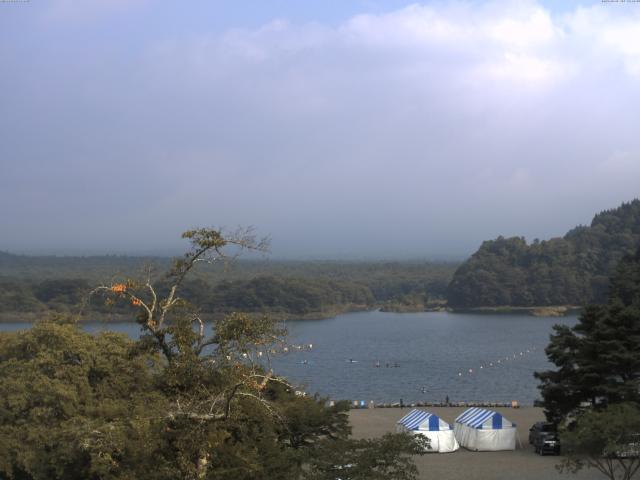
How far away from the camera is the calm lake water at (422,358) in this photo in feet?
130

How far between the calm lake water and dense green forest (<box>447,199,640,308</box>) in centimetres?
1020

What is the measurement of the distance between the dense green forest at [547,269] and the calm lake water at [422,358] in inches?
401

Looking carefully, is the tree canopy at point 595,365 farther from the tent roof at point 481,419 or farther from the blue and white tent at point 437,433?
the blue and white tent at point 437,433

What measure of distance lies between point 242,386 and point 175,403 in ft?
2.91

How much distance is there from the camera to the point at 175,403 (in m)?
9.56

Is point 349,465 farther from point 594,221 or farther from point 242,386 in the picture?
point 594,221

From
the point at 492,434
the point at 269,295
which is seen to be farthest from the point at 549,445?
the point at 269,295

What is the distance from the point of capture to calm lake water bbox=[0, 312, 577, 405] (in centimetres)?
3969

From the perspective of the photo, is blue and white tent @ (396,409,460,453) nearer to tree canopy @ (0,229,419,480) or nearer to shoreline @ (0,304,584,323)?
tree canopy @ (0,229,419,480)

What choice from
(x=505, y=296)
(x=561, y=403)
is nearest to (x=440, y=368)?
(x=561, y=403)

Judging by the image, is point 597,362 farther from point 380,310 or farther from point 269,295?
point 380,310

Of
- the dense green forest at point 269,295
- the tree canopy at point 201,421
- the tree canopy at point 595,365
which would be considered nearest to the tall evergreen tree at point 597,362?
the tree canopy at point 595,365

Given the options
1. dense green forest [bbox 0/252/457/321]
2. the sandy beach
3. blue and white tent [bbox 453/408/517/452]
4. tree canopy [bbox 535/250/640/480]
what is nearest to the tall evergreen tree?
tree canopy [bbox 535/250/640/480]

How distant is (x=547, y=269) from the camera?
102438mm
